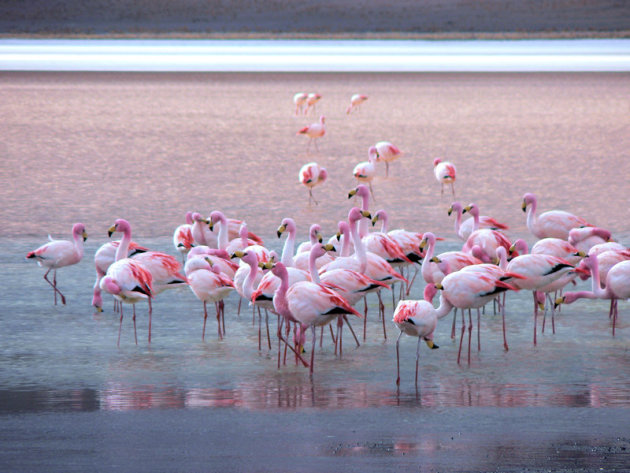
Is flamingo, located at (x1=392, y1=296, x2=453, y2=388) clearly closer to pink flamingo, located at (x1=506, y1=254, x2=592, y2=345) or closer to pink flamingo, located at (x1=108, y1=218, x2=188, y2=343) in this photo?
pink flamingo, located at (x1=506, y1=254, x2=592, y2=345)

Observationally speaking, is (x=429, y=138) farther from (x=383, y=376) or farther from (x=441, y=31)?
(x=441, y=31)

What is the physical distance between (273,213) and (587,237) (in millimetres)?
4911

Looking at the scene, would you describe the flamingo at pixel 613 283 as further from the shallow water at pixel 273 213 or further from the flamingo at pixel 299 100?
the flamingo at pixel 299 100

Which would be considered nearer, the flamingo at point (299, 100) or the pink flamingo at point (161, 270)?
the pink flamingo at point (161, 270)

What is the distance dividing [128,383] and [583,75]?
3279cm

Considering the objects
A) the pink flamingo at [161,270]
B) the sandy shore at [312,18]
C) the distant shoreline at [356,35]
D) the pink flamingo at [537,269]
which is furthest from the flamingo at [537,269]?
the sandy shore at [312,18]

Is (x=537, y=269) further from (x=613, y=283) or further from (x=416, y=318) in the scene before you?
(x=416, y=318)

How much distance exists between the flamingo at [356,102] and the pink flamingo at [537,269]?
17497mm

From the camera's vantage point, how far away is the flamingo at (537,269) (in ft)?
25.2

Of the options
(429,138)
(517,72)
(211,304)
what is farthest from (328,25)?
(211,304)

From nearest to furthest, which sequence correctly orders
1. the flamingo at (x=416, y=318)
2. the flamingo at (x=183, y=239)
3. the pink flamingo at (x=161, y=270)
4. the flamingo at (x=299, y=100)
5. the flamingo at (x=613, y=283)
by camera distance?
the flamingo at (x=416, y=318)
the flamingo at (x=613, y=283)
the pink flamingo at (x=161, y=270)
the flamingo at (x=183, y=239)
the flamingo at (x=299, y=100)

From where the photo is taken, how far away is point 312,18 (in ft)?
310

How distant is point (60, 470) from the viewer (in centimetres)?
523

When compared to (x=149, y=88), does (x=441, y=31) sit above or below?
above
